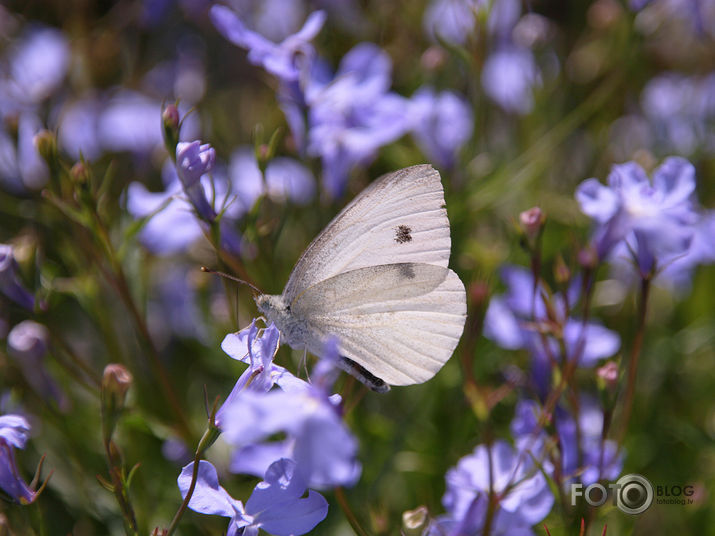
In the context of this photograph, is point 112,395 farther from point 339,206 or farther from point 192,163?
point 339,206

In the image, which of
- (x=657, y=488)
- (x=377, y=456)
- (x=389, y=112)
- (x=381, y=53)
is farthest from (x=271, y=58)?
(x=657, y=488)

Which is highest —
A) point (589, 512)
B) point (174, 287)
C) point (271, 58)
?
point (271, 58)

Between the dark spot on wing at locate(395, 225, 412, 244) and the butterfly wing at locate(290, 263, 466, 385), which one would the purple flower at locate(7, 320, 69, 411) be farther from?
the dark spot on wing at locate(395, 225, 412, 244)

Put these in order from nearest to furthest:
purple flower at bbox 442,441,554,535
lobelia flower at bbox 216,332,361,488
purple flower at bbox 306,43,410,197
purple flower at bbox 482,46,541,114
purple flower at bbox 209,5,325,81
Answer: lobelia flower at bbox 216,332,361,488 → purple flower at bbox 442,441,554,535 → purple flower at bbox 209,5,325,81 → purple flower at bbox 306,43,410,197 → purple flower at bbox 482,46,541,114

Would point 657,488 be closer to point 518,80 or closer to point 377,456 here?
point 377,456

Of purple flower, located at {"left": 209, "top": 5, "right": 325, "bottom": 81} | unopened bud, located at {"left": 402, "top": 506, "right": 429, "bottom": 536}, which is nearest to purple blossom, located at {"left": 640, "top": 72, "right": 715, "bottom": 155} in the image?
purple flower, located at {"left": 209, "top": 5, "right": 325, "bottom": 81}
